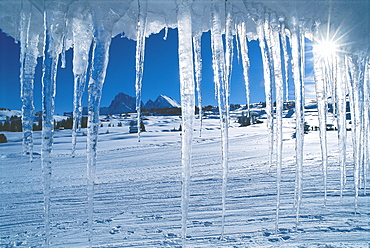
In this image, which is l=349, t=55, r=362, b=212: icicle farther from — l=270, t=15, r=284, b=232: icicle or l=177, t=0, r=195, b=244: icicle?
l=177, t=0, r=195, b=244: icicle

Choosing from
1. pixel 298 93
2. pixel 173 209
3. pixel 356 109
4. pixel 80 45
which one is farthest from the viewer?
pixel 173 209

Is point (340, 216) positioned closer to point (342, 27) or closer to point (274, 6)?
point (342, 27)

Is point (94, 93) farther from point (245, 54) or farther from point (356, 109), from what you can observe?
point (356, 109)

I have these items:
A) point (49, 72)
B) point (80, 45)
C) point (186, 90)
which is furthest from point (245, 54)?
point (49, 72)

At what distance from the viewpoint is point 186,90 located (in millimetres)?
1192

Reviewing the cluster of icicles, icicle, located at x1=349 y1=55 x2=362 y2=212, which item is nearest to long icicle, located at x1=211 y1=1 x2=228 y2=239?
the cluster of icicles

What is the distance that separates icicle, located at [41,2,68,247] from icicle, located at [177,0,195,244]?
638 millimetres

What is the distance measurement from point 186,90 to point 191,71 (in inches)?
4.5

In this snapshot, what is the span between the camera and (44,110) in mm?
1170

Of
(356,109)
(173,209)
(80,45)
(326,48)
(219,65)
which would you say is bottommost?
(173,209)

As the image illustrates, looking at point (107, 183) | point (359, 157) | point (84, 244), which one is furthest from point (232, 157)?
point (84, 244)

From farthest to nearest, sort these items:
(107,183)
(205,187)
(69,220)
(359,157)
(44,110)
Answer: (107,183), (205,187), (69,220), (359,157), (44,110)

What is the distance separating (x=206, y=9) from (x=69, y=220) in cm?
Result: 279

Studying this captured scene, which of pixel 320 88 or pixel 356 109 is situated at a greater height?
pixel 320 88
